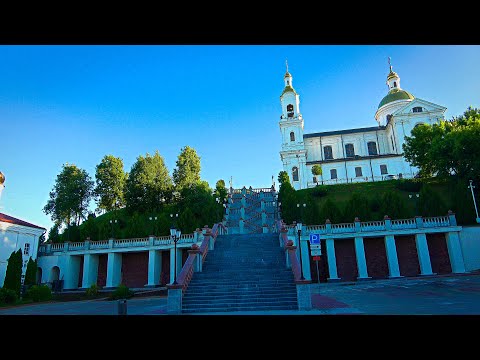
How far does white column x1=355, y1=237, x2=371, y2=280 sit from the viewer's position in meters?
25.9

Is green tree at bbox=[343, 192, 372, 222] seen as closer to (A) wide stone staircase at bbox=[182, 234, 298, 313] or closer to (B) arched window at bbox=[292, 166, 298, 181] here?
(A) wide stone staircase at bbox=[182, 234, 298, 313]

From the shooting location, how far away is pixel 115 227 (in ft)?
117

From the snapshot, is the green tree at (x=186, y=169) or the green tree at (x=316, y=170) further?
the green tree at (x=316, y=170)

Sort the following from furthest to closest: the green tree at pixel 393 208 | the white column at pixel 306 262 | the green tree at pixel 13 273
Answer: the green tree at pixel 393 208 → the white column at pixel 306 262 → the green tree at pixel 13 273

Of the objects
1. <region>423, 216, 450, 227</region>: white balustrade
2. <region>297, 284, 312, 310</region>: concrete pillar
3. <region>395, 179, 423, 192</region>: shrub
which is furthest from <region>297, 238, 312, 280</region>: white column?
<region>395, 179, 423, 192</region>: shrub

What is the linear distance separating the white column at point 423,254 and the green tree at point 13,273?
28.8 meters

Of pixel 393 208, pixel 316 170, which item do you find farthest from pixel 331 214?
pixel 316 170

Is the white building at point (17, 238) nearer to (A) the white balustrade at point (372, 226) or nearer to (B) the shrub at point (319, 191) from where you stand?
(A) the white balustrade at point (372, 226)

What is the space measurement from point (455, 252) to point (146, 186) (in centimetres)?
2967

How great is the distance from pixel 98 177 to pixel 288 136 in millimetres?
26123

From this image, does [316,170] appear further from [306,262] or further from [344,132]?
[306,262]

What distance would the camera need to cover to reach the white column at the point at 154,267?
28428 millimetres

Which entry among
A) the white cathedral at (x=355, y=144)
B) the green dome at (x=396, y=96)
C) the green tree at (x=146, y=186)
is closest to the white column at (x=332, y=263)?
the green tree at (x=146, y=186)
